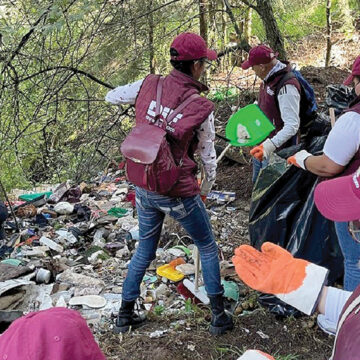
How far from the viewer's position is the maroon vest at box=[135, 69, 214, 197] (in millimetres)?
2717

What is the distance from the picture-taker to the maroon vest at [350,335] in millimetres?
1136

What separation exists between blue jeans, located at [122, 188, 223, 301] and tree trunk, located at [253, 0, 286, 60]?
12.6ft

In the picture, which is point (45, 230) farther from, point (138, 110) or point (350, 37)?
point (350, 37)

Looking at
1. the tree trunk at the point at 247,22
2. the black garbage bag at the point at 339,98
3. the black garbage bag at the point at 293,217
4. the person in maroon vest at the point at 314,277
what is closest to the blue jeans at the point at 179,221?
the black garbage bag at the point at 293,217

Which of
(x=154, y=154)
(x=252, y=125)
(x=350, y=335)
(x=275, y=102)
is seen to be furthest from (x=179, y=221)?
(x=350, y=335)

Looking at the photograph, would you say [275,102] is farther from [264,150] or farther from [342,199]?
[342,199]

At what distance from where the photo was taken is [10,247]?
5.00 meters

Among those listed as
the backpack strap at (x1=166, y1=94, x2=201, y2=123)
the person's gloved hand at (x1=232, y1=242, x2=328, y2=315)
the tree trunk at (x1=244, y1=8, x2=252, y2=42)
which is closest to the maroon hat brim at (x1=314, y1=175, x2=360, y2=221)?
the person's gloved hand at (x1=232, y1=242, x2=328, y2=315)

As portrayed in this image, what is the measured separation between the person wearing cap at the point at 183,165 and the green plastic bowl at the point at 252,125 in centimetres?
90

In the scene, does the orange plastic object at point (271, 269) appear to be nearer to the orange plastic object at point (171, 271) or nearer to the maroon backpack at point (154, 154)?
the maroon backpack at point (154, 154)

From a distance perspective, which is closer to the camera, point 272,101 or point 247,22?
point 272,101

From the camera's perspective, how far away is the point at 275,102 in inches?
156

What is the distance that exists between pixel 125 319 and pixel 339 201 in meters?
1.92

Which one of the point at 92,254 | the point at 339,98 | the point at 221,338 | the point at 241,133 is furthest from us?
the point at 92,254
